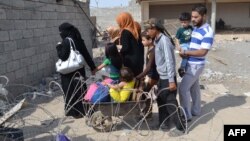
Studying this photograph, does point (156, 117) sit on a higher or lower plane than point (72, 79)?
lower

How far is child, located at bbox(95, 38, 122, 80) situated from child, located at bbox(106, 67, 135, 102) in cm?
18

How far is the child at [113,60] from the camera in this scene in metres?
4.88

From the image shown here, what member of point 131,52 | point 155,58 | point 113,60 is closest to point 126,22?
point 131,52

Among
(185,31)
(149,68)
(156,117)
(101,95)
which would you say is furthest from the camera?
(185,31)

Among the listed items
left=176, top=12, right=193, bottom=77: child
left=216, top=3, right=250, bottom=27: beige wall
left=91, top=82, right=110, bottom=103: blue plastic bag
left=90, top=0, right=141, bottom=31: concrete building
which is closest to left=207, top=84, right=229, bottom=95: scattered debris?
left=176, top=12, right=193, bottom=77: child

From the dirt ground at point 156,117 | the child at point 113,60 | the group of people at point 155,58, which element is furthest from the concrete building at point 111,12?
the child at point 113,60

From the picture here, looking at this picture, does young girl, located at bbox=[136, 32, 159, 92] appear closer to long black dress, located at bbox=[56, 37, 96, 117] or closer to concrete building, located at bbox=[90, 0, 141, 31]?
long black dress, located at bbox=[56, 37, 96, 117]

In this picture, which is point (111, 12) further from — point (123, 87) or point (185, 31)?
point (123, 87)

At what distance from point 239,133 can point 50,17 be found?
6.88 m

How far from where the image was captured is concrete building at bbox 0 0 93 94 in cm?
693

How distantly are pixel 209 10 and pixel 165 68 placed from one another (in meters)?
22.8

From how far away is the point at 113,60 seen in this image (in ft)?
16.2

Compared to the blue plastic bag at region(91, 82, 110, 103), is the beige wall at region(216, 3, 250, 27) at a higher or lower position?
higher

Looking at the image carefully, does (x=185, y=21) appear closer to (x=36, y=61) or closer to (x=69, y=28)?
(x=69, y=28)
